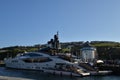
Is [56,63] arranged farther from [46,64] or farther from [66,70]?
[66,70]

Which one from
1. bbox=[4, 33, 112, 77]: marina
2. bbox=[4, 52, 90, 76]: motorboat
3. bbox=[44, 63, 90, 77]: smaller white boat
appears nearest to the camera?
bbox=[44, 63, 90, 77]: smaller white boat

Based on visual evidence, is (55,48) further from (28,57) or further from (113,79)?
(113,79)

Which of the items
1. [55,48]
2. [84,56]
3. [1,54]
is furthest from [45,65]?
[1,54]

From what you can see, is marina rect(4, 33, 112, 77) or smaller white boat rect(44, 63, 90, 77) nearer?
smaller white boat rect(44, 63, 90, 77)

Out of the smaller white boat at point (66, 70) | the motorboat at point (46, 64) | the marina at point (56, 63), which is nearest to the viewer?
the smaller white boat at point (66, 70)

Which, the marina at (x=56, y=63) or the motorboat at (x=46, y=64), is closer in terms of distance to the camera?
the motorboat at (x=46, y=64)

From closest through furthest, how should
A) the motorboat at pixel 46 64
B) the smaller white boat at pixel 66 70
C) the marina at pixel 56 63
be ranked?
the smaller white boat at pixel 66 70, the motorboat at pixel 46 64, the marina at pixel 56 63

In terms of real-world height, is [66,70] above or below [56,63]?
below

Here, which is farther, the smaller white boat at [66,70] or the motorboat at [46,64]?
the motorboat at [46,64]

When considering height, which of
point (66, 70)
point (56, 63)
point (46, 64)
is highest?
point (56, 63)

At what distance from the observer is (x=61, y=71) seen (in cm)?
7744

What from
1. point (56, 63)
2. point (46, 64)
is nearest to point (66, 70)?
point (56, 63)

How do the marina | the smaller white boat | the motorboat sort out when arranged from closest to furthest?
the smaller white boat → the motorboat → the marina

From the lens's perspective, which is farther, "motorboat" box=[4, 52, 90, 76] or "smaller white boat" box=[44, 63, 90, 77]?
"motorboat" box=[4, 52, 90, 76]
